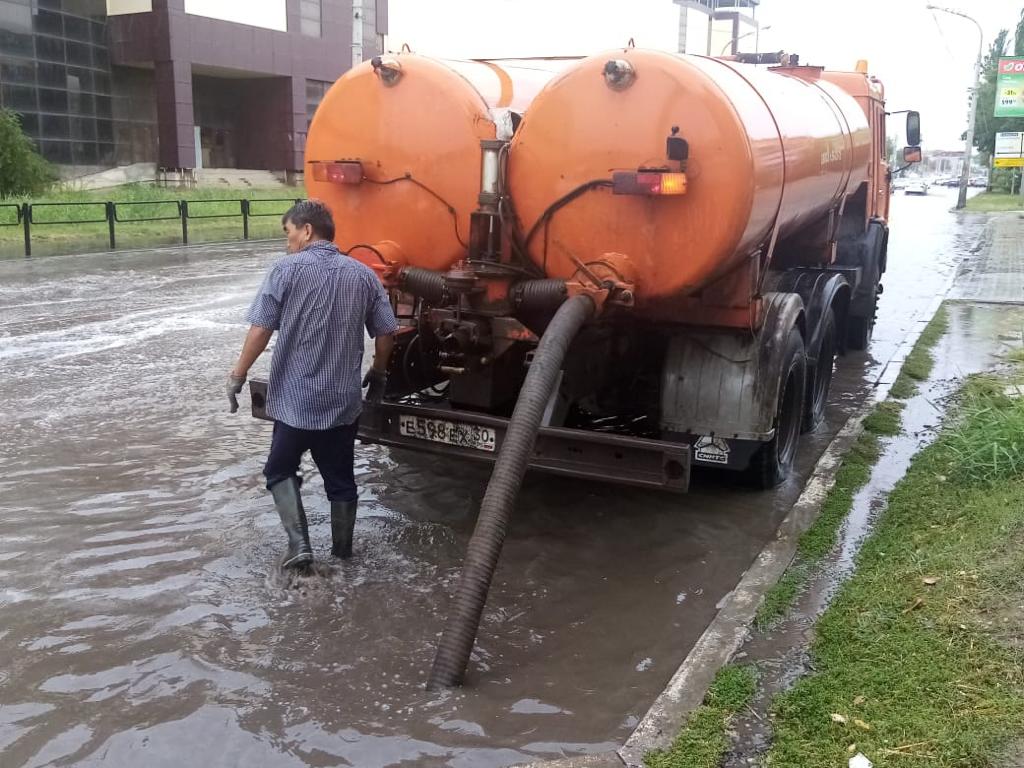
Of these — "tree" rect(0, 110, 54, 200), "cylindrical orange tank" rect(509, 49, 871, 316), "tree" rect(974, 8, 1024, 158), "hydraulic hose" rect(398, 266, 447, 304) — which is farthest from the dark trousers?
"tree" rect(974, 8, 1024, 158)

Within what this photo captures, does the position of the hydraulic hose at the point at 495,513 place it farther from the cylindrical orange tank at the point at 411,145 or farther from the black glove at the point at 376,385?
the black glove at the point at 376,385

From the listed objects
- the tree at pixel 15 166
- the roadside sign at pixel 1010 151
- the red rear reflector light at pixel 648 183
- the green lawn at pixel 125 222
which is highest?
the roadside sign at pixel 1010 151

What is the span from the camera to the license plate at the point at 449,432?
17.1 ft

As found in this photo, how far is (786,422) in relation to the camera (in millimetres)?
6375

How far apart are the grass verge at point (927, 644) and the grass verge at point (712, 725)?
156 millimetres

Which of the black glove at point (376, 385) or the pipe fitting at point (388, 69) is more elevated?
the pipe fitting at point (388, 69)

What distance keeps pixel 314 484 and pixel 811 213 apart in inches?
144

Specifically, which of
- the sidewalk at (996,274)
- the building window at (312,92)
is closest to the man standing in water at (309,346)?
the sidewalk at (996,274)

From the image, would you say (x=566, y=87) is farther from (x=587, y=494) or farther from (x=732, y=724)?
(x=732, y=724)

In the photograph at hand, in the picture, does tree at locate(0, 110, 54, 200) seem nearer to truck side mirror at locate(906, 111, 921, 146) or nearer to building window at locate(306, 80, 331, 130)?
building window at locate(306, 80, 331, 130)

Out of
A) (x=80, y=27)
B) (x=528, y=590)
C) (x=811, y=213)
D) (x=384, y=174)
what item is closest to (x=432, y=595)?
(x=528, y=590)

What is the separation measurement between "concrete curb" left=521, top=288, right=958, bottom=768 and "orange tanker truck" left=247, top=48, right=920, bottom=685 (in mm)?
416

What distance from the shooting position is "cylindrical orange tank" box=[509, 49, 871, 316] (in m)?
4.57

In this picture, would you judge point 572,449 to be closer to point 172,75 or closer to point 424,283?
point 424,283
